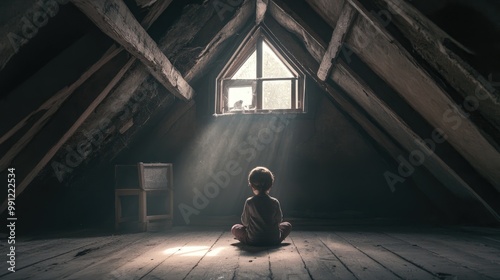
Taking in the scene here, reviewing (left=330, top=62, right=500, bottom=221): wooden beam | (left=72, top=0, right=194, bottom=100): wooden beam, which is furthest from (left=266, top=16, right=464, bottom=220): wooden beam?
(left=72, top=0, right=194, bottom=100): wooden beam

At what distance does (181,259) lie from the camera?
2.28 metres

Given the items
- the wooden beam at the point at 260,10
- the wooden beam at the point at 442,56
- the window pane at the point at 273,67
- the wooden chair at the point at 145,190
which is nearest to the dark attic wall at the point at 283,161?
the window pane at the point at 273,67

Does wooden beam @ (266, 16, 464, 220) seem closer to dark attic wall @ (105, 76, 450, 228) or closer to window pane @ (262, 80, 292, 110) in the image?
dark attic wall @ (105, 76, 450, 228)

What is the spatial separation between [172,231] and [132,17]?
2153mm

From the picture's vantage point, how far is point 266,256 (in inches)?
94.1

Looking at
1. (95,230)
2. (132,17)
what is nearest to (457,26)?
(132,17)

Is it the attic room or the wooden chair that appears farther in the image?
the wooden chair

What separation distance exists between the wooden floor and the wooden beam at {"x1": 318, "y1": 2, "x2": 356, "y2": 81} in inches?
61.8

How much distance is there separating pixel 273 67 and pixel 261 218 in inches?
103

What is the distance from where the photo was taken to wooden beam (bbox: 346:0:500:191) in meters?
2.39

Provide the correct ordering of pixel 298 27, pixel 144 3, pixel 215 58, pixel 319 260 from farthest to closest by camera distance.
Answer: pixel 215 58, pixel 298 27, pixel 144 3, pixel 319 260

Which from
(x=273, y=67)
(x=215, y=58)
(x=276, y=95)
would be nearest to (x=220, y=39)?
(x=215, y=58)

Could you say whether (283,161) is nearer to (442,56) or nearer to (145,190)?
(145,190)

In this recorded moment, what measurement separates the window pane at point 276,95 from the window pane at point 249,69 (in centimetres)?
19
